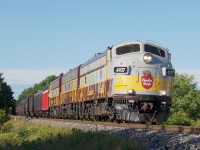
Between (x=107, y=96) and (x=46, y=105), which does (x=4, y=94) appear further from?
(x=107, y=96)

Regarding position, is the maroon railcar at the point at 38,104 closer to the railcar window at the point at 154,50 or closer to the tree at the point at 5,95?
the railcar window at the point at 154,50

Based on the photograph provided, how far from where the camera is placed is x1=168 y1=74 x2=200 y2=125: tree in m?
67.4

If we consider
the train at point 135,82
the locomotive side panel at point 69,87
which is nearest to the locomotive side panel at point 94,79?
the train at point 135,82

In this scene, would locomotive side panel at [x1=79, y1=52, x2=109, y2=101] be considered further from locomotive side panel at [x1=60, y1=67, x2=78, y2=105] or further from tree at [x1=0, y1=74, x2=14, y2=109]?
tree at [x1=0, y1=74, x2=14, y2=109]

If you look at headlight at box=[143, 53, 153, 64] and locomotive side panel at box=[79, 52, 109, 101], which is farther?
locomotive side panel at box=[79, 52, 109, 101]

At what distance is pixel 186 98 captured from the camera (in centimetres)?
6888

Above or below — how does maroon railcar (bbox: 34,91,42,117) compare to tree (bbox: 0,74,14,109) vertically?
below

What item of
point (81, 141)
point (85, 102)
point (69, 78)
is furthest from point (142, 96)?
point (69, 78)

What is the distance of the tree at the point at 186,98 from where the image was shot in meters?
67.4

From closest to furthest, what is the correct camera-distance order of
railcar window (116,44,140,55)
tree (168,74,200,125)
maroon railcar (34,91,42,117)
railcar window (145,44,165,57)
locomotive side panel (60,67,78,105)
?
railcar window (116,44,140,55) < railcar window (145,44,165,57) < locomotive side panel (60,67,78,105) < maroon railcar (34,91,42,117) < tree (168,74,200,125)

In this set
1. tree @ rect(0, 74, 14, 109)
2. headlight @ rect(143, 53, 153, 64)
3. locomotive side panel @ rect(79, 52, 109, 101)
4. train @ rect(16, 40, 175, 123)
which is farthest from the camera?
tree @ rect(0, 74, 14, 109)

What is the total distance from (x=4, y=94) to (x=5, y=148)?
9444 cm

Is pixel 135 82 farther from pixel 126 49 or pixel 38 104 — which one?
pixel 38 104

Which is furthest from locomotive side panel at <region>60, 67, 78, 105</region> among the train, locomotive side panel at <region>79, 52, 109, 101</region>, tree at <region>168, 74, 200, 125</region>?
tree at <region>168, 74, 200, 125</region>
